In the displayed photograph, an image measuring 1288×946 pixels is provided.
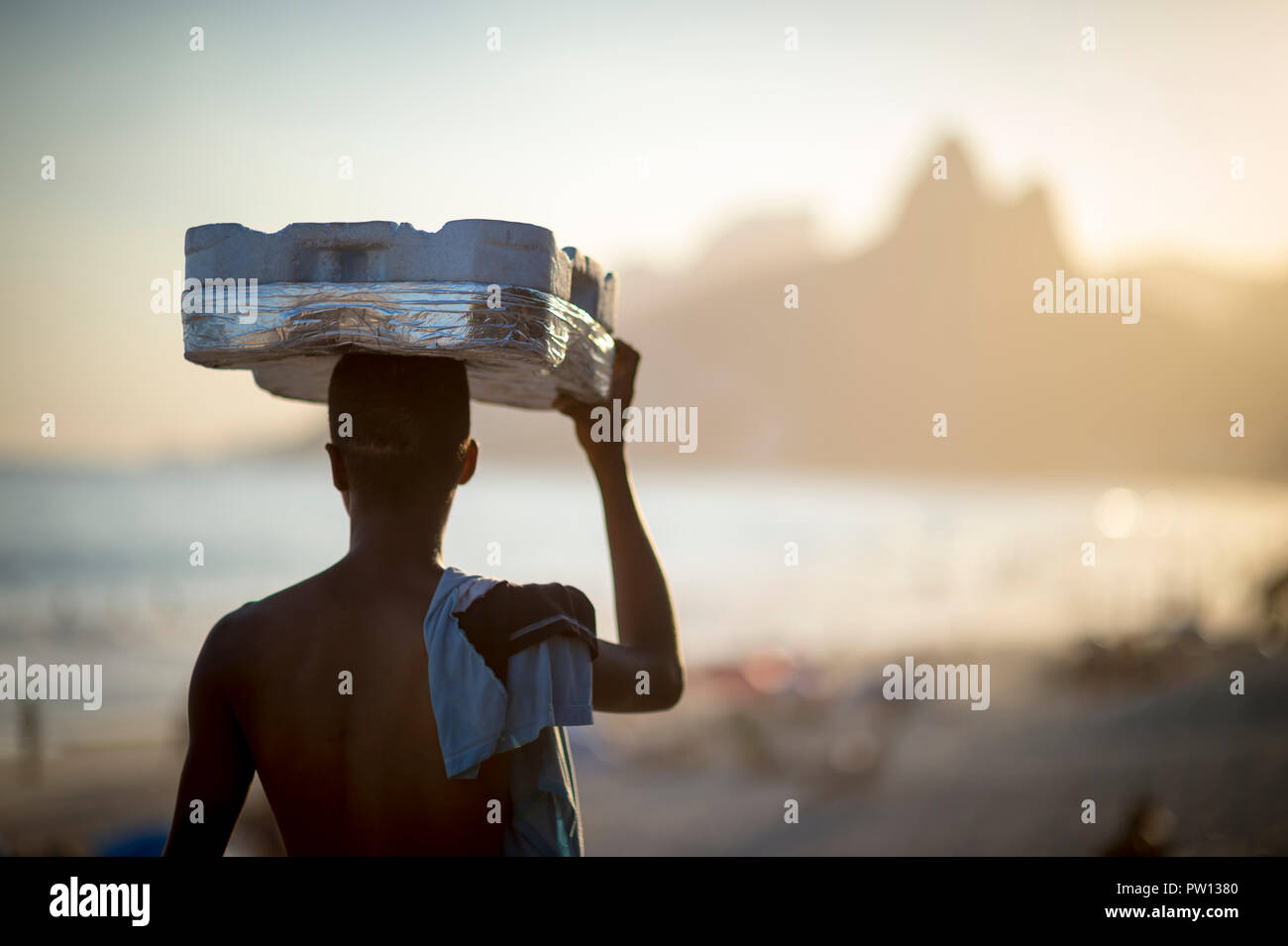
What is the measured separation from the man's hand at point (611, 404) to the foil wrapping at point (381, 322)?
369 millimetres

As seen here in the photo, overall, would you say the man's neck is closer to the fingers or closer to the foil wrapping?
the foil wrapping

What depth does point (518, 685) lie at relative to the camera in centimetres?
187

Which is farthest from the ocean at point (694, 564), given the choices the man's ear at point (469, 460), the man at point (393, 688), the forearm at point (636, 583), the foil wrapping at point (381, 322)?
the foil wrapping at point (381, 322)

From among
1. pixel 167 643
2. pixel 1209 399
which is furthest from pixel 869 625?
pixel 1209 399

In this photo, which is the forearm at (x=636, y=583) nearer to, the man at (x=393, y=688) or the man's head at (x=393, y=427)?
the man at (x=393, y=688)

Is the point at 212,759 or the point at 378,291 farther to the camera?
A: the point at 212,759

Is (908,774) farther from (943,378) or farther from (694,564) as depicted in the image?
(943,378)

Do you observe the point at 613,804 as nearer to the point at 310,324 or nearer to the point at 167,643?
the point at 310,324

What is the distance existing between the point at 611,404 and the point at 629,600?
0.51 metres

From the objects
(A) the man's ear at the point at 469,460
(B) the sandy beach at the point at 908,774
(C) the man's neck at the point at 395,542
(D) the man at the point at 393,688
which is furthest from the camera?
(B) the sandy beach at the point at 908,774

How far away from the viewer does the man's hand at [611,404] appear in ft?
7.61

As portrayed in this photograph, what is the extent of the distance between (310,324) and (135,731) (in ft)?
58.6

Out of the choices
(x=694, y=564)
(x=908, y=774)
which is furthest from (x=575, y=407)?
(x=694, y=564)

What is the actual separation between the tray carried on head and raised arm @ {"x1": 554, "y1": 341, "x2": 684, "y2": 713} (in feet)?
1.55
